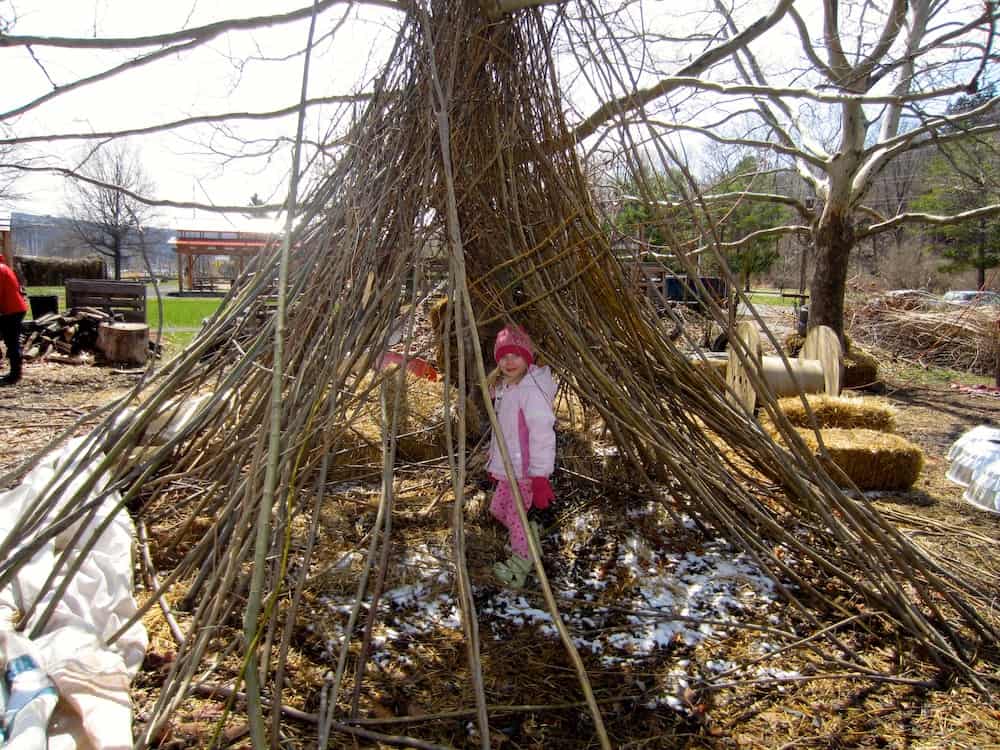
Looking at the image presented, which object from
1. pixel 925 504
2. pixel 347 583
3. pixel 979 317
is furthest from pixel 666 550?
pixel 979 317

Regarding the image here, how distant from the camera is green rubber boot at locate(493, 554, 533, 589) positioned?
8.48 feet

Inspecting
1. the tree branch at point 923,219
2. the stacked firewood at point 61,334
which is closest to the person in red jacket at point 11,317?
the stacked firewood at point 61,334

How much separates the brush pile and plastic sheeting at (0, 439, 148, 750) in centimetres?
1043

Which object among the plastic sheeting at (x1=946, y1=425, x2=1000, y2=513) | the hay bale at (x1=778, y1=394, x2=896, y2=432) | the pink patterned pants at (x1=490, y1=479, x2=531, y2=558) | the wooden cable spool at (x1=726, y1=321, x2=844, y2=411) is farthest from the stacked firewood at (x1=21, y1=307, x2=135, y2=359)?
the plastic sheeting at (x1=946, y1=425, x2=1000, y2=513)

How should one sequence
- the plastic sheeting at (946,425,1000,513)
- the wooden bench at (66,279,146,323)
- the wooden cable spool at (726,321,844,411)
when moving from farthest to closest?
the wooden bench at (66,279,146,323), the wooden cable spool at (726,321,844,411), the plastic sheeting at (946,425,1000,513)

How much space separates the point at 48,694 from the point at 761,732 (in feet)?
6.29

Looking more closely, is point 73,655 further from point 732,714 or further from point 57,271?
point 57,271

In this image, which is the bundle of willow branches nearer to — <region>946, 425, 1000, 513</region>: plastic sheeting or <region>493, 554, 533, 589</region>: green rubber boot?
<region>493, 554, 533, 589</region>: green rubber boot

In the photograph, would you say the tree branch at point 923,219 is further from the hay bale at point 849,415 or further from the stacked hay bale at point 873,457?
the stacked hay bale at point 873,457

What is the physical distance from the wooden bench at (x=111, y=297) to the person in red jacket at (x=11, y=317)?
9.70ft

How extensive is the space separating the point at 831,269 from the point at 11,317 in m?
10.1

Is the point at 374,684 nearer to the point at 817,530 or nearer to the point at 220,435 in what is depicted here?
the point at 220,435

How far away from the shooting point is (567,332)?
2.40 metres

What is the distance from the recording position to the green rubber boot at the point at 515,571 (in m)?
2.58
